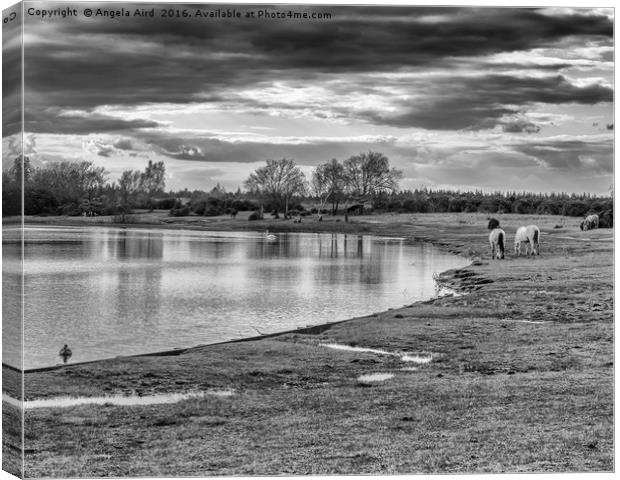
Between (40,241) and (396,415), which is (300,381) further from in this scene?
(40,241)

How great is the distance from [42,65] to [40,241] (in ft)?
8.61

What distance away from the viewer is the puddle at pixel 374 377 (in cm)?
1373

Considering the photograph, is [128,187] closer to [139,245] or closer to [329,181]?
[139,245]

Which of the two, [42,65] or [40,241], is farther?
[40,241]

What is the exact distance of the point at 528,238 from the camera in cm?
1928

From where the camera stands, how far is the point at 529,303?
19953 mm

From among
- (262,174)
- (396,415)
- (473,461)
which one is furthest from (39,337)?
(473,461)

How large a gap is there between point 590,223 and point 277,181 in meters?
5.23

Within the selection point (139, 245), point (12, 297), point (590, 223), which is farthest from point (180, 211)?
point (590, 223)

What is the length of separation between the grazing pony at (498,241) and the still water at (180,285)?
4.08 feet

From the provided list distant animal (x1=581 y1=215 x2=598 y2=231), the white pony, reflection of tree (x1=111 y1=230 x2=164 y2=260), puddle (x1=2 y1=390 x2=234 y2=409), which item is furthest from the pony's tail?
puddle (x1=2 y1=390 x2=234 y2=409)

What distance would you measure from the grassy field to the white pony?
1.88 ft

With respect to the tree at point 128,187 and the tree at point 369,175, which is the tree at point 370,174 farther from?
the tree at point 128,187

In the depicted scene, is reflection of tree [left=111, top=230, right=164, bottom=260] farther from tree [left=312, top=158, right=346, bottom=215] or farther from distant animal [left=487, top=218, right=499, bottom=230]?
distant animal [left=487, top=218, right=499, bottom=230]
